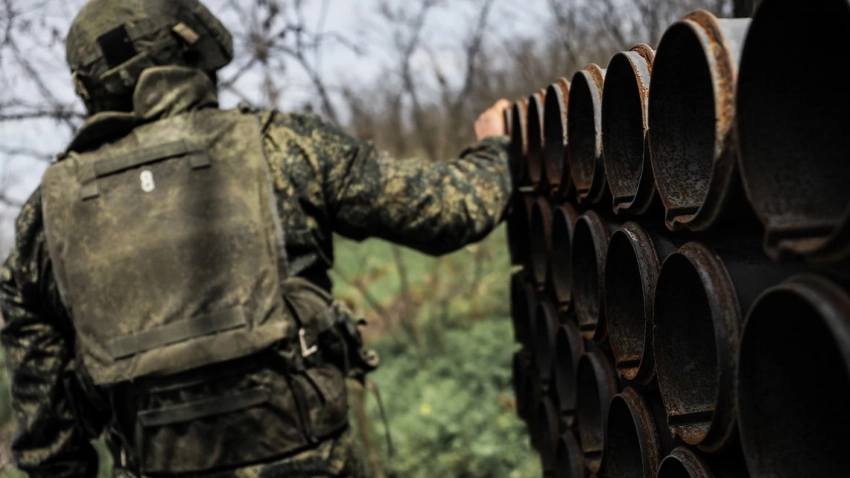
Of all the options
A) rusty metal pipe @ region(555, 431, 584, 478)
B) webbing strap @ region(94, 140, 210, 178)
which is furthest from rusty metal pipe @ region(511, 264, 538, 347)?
webbing strap @ region(94, 140, 210, 178)

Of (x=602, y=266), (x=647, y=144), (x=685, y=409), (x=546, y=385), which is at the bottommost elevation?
(x=546, y=385)

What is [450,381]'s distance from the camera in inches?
243

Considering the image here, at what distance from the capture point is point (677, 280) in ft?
4.22

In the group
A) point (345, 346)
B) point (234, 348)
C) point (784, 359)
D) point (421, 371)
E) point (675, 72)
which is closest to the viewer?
point (784, 359)

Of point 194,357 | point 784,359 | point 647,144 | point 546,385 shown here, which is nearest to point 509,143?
point 546,385

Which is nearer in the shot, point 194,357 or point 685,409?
point 685,409

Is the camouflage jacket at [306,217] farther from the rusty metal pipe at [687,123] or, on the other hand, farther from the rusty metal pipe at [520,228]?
the rusty metal pipe at [687,123]

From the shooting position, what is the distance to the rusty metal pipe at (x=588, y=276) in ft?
5.83

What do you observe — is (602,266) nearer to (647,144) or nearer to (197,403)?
(647,144)

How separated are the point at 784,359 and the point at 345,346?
1.72 metres

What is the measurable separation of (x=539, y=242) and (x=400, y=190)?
0.44 m

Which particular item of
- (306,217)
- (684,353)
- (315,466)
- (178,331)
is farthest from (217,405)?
(684,353)

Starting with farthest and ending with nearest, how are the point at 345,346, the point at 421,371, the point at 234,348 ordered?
the point at 421,371
the point at 345,346
the point at 234,348

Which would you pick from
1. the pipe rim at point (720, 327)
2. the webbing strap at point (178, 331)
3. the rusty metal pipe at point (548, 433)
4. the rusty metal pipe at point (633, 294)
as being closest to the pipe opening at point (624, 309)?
the rusty metal pipe at point (633, 294)
